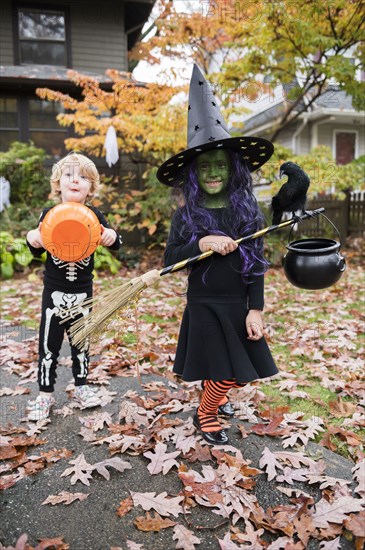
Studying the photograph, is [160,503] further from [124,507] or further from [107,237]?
[107,237]

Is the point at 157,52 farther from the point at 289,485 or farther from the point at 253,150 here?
the point at 289,485

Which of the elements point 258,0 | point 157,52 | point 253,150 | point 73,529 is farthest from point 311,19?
point 73,529

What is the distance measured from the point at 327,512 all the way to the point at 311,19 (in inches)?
295

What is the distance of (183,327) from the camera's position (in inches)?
109

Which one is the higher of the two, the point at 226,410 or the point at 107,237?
the point at 107,237

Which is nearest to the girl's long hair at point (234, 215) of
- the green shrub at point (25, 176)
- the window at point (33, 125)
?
the green shrub at point (25, 176)

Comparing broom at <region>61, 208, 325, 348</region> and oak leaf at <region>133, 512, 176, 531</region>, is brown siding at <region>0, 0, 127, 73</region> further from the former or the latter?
oak leaf at <region>133, 512, 176, 531</region>

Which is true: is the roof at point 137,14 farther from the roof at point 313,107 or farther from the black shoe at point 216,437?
the black shoe at point 216,437

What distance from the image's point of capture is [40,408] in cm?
306

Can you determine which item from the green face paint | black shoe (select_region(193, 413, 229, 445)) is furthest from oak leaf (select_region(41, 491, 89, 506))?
the green face paint

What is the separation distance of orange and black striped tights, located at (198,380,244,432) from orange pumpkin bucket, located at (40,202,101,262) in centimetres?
112

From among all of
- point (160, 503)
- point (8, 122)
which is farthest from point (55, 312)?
point (8, 122)

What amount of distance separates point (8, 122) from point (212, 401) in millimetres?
11689

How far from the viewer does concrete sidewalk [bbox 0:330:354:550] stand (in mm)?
1969
